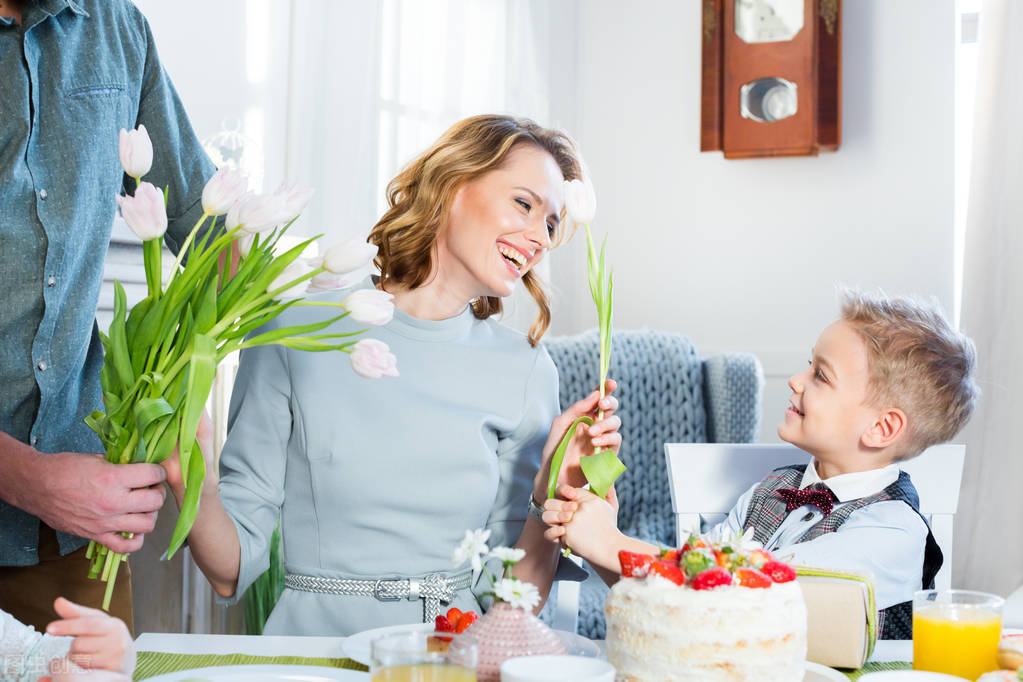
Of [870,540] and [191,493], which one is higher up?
[191,493]

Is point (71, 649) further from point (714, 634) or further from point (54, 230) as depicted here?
point (54, 230)

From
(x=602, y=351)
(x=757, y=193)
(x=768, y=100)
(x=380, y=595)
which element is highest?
(x=768, y=100)

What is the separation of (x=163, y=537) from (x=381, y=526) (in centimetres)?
69

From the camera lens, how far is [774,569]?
818 millimetres

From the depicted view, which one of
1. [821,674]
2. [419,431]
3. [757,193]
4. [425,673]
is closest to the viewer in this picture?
[425,673]

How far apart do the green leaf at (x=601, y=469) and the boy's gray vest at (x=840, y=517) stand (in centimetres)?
42

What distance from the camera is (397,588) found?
1.27 m

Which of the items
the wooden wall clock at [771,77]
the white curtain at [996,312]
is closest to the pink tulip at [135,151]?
the white curtain at [996,312]

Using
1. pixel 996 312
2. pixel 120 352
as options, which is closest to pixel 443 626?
pixel 120 352

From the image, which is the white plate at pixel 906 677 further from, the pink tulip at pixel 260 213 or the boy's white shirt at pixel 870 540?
Result: the pink tulip at pixel 260 213

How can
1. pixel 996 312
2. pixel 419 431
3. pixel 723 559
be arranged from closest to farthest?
1. pixel 723 559
2. pixel 419 431
3. pixel 996 312

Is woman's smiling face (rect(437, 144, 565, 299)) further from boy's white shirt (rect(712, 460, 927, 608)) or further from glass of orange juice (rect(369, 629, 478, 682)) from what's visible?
glass of orange juice (rect(369, 629, 478, 682))

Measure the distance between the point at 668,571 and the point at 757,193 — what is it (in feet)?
9.72

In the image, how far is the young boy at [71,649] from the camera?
0.75 m
